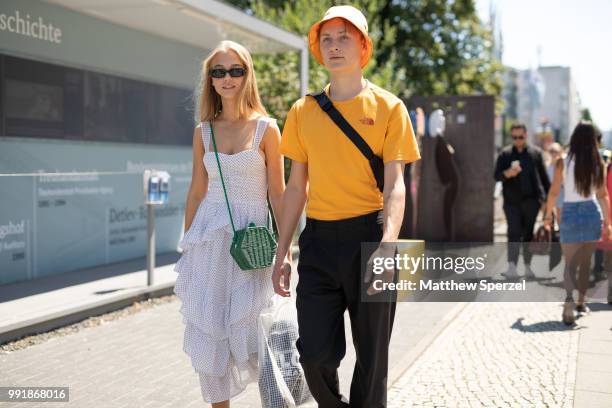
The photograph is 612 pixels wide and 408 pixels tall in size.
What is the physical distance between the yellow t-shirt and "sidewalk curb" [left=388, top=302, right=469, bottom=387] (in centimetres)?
205

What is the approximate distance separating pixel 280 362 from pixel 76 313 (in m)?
3.80

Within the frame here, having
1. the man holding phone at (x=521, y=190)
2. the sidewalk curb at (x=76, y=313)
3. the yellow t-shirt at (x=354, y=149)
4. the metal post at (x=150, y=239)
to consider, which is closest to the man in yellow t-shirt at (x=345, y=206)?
the yellow t-shirt at (x=354, y=149)

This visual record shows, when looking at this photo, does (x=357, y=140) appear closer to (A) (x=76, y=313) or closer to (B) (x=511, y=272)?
(A) (x=76, y=313)

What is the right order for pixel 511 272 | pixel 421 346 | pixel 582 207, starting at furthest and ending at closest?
1. pixel 511 272
2. pixel 582 207
3. pixel 421 346

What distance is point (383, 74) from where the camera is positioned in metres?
17.5

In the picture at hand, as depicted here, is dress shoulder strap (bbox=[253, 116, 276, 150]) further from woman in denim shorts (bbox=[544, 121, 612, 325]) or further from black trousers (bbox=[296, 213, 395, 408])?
woman in denim shorts (bbox=[544, 121, 612, 325])

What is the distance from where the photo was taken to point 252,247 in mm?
3758

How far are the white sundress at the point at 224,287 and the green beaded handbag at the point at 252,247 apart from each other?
0.10 metres

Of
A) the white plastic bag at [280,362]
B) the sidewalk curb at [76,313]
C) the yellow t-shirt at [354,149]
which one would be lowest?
the sidewalk curb at [76,313]

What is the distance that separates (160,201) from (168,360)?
2.75 metres

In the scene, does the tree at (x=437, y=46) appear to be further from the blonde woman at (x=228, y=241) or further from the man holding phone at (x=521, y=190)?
the blonde woman at (x=228, y=241)

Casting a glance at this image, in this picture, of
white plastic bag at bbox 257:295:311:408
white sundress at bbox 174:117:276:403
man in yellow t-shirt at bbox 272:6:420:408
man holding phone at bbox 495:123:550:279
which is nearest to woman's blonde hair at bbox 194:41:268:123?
white sundress at bbox 174:117:276:403

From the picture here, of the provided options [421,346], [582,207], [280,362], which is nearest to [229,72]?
[280,362]

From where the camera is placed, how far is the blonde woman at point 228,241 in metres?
3.84
